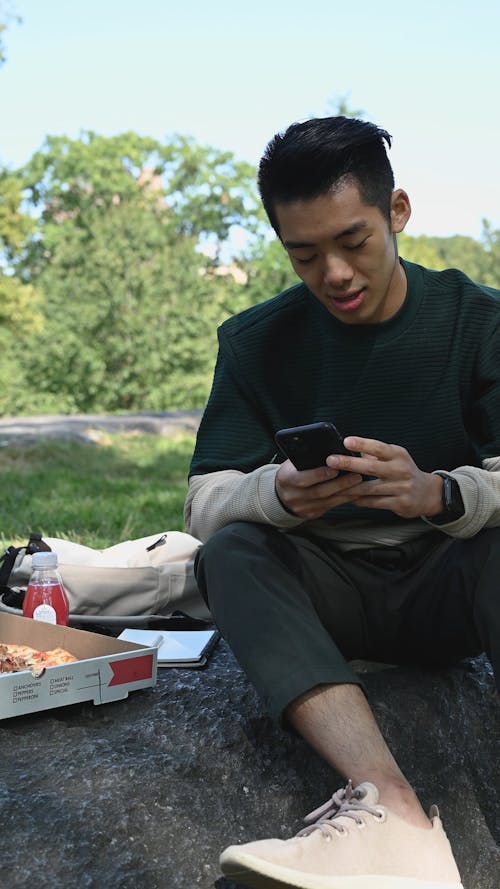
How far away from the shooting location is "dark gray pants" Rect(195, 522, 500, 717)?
230cm

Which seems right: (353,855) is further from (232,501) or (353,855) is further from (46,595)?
(46,595)

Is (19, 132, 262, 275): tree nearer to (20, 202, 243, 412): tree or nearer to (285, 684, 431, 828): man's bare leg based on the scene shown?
(20, 202, 243, 412): tree

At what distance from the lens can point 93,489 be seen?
27.7 feet

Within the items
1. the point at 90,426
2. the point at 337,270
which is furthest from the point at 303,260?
the point at 90,426

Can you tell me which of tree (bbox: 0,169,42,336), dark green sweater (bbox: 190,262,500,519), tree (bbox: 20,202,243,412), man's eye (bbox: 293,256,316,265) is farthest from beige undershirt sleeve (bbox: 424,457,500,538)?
tree (bbox: 20,202,243,412)

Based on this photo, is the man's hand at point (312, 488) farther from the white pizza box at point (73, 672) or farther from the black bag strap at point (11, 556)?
the black bag strap at point (11, 556)

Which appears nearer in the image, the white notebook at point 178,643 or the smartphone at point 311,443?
the smartphone at point 311,443

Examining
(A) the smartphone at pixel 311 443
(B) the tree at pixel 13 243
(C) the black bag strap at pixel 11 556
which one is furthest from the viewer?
(B) the tree at pixel 13 243

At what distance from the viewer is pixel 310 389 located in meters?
2.94

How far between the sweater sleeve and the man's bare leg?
0.52 metres

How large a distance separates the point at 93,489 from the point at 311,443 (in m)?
6.18

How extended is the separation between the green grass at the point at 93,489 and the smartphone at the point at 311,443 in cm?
322

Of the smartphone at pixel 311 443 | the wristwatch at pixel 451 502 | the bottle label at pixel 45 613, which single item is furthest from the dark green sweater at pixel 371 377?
the bottle label at pixel 45 613

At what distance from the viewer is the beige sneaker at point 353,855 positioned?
1960 millimetres
